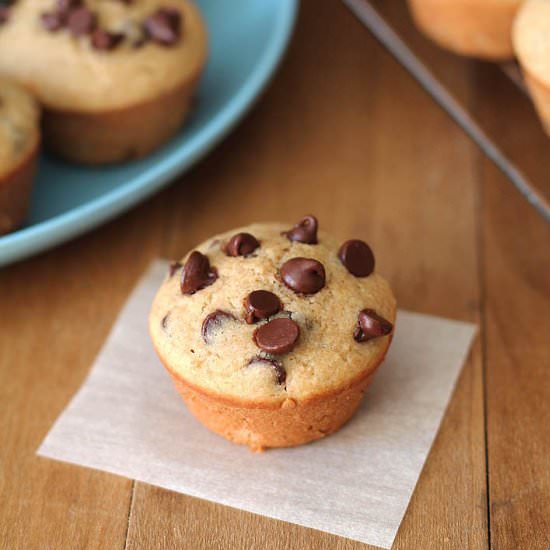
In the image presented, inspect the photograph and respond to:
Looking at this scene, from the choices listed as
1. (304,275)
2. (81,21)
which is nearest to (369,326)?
(304,275)

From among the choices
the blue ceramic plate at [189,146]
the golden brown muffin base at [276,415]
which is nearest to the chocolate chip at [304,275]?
the golden brown muffin base at [276,415]

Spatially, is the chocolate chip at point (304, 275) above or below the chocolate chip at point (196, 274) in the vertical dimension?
above

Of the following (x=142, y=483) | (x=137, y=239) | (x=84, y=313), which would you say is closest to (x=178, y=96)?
(x=137, y=239)

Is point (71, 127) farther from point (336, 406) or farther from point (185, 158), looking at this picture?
point (336, 406)

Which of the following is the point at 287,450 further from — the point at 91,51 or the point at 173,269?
→ the point at 91,51

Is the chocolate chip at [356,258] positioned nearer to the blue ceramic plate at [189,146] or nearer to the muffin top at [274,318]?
the muffin top at [274,318]

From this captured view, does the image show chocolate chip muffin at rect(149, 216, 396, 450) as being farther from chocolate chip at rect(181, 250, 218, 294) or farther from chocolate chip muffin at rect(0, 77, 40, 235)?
chocolate chip muffin at rect(0, 77, 40, 235)
